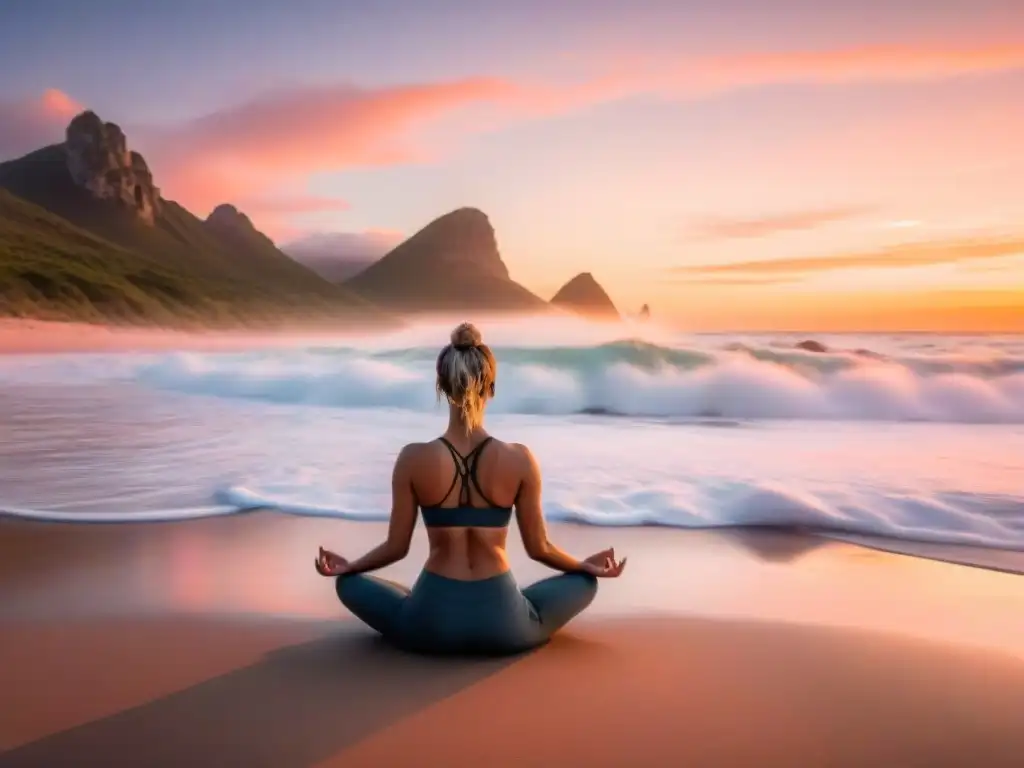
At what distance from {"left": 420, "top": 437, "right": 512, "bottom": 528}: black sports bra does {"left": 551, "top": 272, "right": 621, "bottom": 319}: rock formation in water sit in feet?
31.9

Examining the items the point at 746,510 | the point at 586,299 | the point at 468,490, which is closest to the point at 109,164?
the point at 586,299

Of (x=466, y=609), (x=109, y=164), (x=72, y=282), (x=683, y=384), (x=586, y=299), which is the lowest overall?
(x=466, y=609)

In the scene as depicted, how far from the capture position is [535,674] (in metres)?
2.08

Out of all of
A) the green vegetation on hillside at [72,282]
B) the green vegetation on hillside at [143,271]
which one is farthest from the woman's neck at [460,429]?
the green vegetation on hillside at [72,282]

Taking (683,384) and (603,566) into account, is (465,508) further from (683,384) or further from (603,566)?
(683,384)

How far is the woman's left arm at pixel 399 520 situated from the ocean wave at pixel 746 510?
193cm

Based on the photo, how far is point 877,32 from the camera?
8.15 m

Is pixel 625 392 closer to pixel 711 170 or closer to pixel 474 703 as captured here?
pixel 711 170

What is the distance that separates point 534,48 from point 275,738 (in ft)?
27.3

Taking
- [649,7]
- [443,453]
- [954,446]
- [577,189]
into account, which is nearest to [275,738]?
[443,453]

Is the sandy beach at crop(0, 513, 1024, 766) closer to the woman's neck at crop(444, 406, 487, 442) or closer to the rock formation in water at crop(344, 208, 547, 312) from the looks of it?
the woman's neck at crop(444, 406, 487, 442)

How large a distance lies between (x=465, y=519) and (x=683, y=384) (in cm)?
871

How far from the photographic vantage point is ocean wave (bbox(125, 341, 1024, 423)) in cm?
962

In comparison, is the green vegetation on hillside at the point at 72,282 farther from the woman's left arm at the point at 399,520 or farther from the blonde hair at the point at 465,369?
the blonde hair at the point at 465,369
